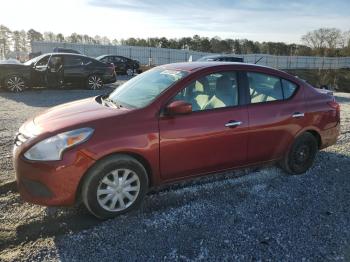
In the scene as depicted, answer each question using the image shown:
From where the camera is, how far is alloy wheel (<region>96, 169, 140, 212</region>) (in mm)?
3990

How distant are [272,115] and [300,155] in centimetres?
92

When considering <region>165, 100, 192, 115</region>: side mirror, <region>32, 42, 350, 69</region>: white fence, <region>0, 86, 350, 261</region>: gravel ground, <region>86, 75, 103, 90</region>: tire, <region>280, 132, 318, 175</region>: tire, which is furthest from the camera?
<region>32, 42, 350, 69</region>: white fence

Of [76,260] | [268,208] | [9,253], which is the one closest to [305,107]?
[268,208]

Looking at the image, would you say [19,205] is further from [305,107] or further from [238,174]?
[305,107]

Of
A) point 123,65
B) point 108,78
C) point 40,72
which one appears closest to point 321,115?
point 40,72

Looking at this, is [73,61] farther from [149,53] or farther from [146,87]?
[149,53]

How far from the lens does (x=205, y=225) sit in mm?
4039

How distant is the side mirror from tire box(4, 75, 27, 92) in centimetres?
1206

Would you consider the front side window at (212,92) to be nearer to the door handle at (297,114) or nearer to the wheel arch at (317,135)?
the door handle at (297,114)

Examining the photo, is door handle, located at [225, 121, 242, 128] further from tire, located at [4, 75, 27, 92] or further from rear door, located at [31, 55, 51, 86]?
tire, located at [4, 75, 27, 92]

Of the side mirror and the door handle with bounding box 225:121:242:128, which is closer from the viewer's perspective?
the side mirror

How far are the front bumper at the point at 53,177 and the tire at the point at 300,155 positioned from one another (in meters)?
2.95

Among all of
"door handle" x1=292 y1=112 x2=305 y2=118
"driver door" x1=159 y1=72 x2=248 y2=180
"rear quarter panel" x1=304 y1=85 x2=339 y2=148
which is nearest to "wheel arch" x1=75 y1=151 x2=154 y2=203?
"driver door" x1=159 y1=72 x2=248 y2=180

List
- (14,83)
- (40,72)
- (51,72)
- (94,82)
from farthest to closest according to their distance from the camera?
(94,82)
(51,72)
(40,72)
(14,83)
